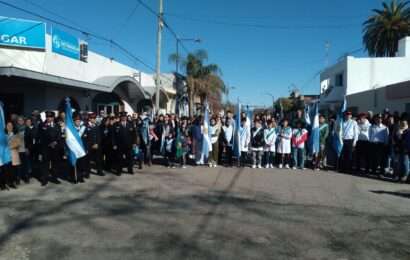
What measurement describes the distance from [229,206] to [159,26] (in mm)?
14747

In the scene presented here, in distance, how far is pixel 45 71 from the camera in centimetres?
1452

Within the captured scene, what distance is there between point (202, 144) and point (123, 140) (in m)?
3.23

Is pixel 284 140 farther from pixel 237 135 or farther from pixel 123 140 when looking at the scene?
pixel 123 140

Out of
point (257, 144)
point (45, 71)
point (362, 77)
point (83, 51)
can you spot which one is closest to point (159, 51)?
point (83, 51)

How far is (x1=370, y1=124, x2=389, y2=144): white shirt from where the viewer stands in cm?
1113

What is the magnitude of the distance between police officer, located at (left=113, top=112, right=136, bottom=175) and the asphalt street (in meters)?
0.79

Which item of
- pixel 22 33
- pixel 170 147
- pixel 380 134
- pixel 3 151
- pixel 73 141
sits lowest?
pixel 170 147

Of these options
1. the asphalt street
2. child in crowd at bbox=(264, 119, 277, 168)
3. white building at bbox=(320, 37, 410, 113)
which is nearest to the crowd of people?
child in crowd at bbox=(264, 119, 277, 168)

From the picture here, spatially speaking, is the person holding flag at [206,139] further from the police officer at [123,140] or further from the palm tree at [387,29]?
the palm tree at [387,29]

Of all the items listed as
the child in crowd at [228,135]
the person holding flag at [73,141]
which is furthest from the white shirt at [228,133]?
the person holding flag at [73,141]

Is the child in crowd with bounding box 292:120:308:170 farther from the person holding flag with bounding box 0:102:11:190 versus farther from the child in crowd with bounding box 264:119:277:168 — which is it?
the person holding flag with bounding box 0:102:11:190

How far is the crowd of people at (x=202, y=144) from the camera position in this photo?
9.54m

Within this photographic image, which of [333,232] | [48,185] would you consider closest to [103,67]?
[48,185]

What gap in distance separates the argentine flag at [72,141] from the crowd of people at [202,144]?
0.16m
